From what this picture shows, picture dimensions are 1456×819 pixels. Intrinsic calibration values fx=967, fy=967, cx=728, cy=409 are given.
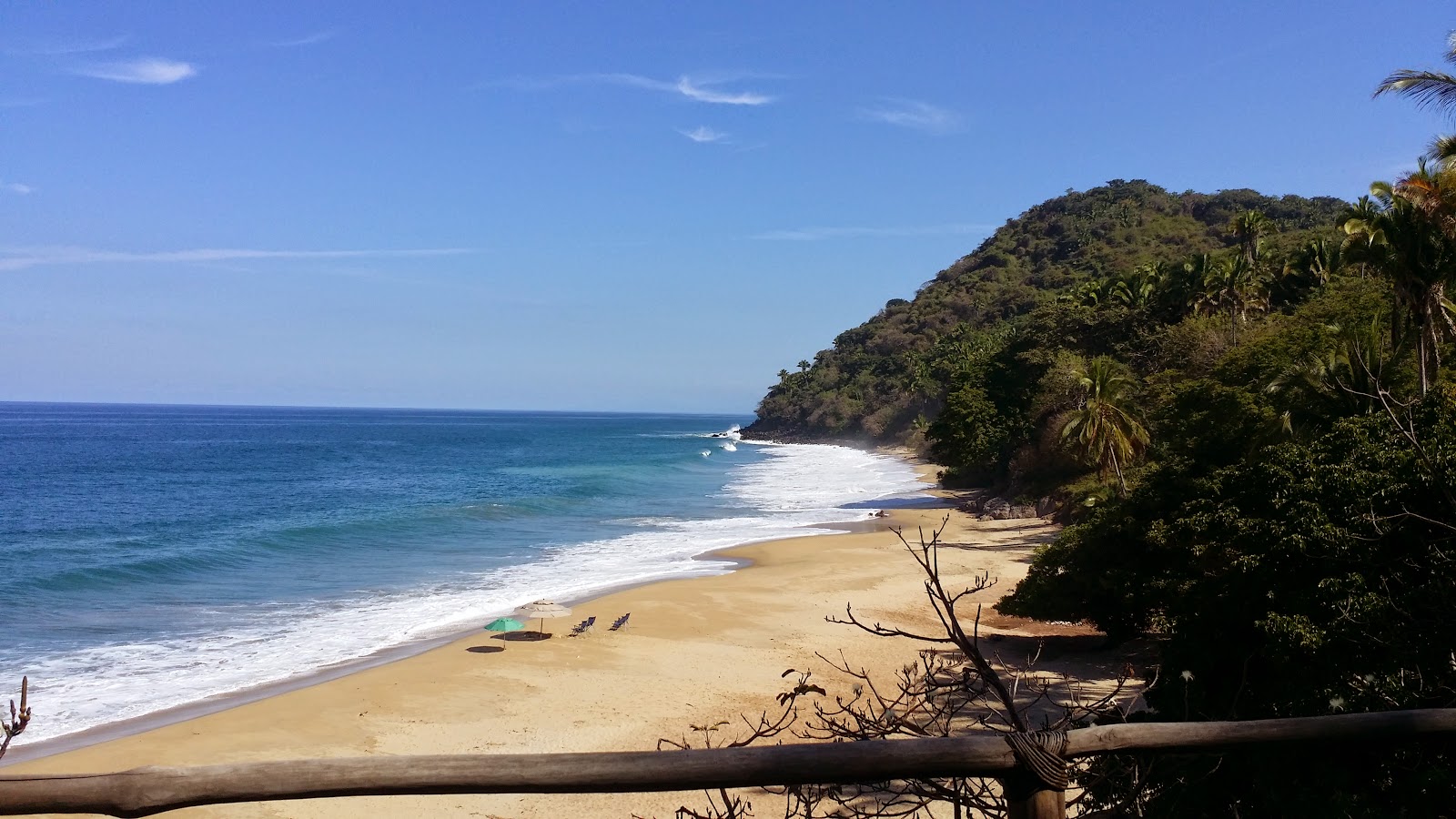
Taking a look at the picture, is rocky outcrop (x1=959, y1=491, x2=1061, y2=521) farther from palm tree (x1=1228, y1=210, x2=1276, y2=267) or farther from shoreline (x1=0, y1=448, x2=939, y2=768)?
shoreline (x1=0, y1=448, x2=939, y2=768)

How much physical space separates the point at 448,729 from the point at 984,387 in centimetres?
3535

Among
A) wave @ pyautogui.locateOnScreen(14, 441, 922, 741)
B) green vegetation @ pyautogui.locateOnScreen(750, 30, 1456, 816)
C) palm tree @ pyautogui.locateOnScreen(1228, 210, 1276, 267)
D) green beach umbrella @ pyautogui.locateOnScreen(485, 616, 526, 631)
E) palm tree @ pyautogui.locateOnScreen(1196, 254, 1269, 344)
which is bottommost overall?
wave @ pyautogui.locateOnScreen(14, 441, 922, 741)

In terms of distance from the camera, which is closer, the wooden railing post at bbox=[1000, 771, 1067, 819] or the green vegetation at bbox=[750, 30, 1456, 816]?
the wooden railing post at bbox=[1000, 771, 1067, 819]

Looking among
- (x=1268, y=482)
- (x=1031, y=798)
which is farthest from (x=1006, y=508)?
(x=1031, y=798)

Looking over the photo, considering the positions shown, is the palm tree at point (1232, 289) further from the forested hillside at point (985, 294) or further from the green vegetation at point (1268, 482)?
the forested hillside at point (985, 294)

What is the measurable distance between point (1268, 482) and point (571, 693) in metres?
10.1

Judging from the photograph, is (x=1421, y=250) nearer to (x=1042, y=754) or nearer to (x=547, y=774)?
(x=1042, y=754)

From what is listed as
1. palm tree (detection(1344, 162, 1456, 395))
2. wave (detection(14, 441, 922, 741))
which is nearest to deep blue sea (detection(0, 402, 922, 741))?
wave (detection(14, 441, 922, 741))

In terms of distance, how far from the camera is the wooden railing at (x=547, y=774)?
184cm

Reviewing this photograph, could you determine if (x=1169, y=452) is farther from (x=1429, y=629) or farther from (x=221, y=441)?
(x=221, y=441)

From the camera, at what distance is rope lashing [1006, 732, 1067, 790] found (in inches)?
80.1

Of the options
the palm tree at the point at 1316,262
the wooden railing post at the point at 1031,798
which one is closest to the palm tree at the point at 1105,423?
the palm tree at the point at 1316,262

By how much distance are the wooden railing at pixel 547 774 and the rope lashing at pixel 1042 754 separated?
1 cm

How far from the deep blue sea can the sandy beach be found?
1751 millimetres
